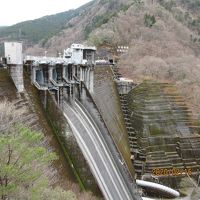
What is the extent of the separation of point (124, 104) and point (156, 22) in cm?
3282

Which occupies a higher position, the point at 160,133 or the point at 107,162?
the point at 107,162

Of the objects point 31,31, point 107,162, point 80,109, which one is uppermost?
point 31,31

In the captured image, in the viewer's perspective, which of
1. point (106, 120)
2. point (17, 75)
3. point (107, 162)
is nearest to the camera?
point (17, 75)

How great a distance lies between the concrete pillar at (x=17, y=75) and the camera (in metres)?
20.4

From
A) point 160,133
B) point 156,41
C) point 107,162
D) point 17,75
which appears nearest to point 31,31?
point 156,41

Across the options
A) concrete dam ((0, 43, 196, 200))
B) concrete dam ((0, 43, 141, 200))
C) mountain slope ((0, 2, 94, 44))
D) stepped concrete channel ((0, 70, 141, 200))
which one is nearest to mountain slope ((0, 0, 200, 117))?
concrete dam ((0, 43, 196, 200))

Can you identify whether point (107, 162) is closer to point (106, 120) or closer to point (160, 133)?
point (106, 120)

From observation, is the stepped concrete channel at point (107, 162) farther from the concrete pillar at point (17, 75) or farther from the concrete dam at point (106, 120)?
the concrete pillar at point (17, 75)

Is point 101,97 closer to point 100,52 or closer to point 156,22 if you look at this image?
point 100,52

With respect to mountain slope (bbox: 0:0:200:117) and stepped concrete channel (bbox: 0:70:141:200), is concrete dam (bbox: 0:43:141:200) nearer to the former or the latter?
stepped concrete channel (bbox: 0:70:141:200)

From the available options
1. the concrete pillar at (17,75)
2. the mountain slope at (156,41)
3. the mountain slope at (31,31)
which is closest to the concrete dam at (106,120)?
the concrete pillar at (17,75)

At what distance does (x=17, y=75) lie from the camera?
2042 centimetres

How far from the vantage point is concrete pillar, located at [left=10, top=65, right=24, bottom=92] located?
802 inches

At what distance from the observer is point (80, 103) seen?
29453 millimetres
